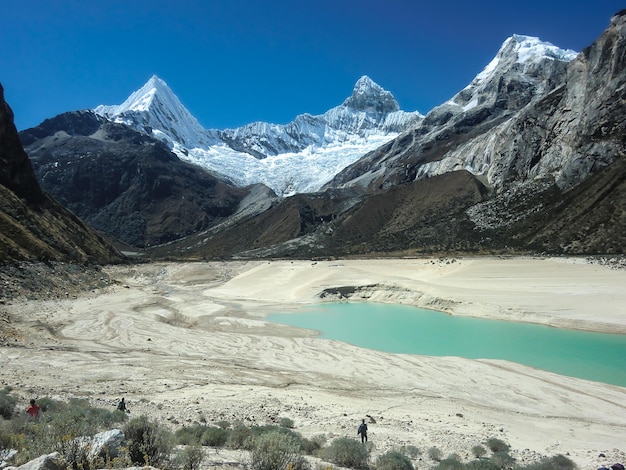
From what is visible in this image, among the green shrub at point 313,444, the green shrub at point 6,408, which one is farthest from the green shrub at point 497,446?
the green shrub at point 6,408

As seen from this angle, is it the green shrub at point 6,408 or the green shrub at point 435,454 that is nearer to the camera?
the green shrub at point 435,454

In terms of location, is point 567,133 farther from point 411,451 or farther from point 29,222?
point 29,222

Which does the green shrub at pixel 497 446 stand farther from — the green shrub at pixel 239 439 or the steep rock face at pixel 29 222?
the steep rock face at pixel 29 222

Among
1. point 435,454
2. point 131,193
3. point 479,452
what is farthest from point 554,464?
point 131,193

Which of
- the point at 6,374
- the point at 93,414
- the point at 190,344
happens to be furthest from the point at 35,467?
the point at 190,344

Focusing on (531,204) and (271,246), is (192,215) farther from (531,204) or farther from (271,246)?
(531,204)

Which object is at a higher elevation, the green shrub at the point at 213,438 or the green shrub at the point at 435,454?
the green shrub at the point at 213,438
